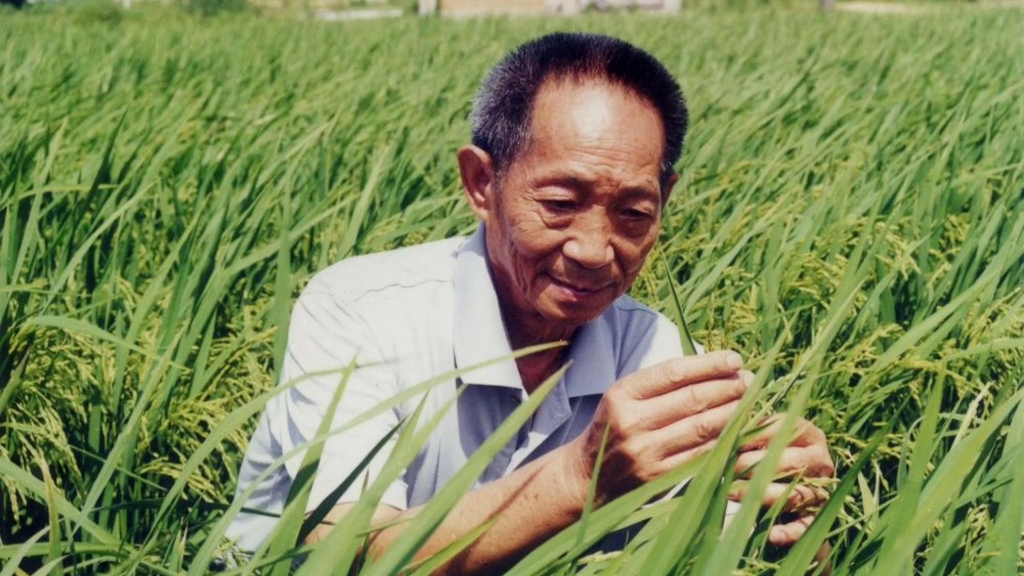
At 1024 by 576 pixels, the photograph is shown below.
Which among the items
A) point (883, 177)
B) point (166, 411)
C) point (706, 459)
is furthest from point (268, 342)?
point (883, 177)

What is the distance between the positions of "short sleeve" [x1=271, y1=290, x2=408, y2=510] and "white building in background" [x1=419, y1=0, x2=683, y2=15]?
24289 mm

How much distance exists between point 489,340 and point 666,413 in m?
0.44

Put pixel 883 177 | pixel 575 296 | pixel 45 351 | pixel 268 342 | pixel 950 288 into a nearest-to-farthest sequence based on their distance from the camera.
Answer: pixel 575 296
pixel 45 351
pixel 268 342
pixel 950 288
pixel 883 177

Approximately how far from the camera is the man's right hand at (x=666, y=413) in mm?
1161

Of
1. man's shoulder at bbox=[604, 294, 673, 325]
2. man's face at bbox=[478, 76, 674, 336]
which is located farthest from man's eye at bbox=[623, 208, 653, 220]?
man's shoulder at bbox=[604, 294, 673, 325]

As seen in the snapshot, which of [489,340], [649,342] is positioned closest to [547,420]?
[489,340]

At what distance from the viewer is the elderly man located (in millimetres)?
1409

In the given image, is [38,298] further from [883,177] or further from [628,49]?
[883,177]

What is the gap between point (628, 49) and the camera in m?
1.49

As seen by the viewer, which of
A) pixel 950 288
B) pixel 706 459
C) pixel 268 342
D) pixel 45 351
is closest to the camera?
pixel 706 459

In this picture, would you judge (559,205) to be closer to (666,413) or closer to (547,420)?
(547,420)

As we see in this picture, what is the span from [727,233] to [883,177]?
1.93 ft

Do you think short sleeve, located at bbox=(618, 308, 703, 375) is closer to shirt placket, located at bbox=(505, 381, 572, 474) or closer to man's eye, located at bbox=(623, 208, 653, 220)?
shirt placket, located at bbox=(505, 381, 572, 474)

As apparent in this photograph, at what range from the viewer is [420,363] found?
5.19 ft
